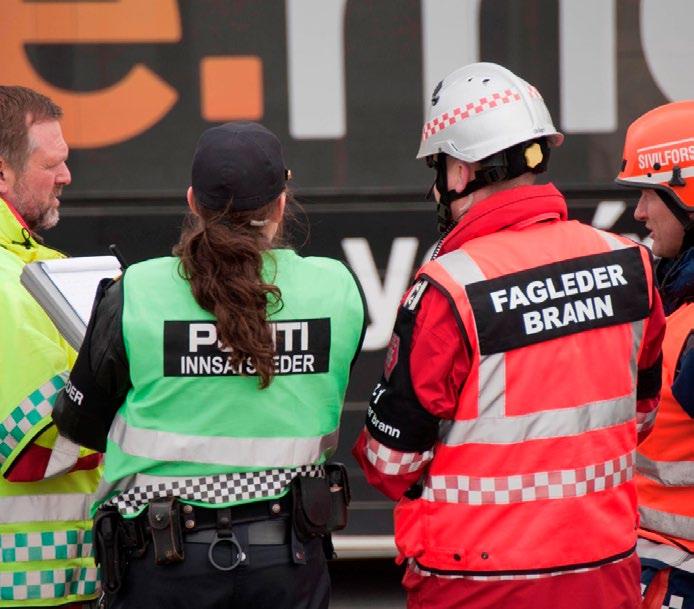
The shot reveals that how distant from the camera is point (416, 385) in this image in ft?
8.56

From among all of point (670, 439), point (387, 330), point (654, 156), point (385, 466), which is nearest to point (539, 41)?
point (387, 330)

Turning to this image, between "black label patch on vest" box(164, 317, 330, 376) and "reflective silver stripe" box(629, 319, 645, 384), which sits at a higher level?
"black label patch on vest" box(164, 317, 330, 376)

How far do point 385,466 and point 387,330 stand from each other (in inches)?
95.2

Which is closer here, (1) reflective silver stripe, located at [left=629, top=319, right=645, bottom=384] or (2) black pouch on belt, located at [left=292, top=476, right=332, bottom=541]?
(2) black pouch on belt, located at [left=292, top=476, right=332, bottom=541]

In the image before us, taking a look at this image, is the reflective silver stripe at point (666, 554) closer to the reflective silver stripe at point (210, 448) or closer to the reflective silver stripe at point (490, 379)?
the reflective silver stripe at point (490, 379)

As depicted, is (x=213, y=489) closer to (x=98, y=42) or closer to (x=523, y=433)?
(x=523, y=433)

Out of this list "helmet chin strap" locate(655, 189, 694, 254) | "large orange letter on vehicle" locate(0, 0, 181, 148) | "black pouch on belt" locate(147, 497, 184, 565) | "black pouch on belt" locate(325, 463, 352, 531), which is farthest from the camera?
"large orange letter on vehicle" locate(0, 0, 181, 148)

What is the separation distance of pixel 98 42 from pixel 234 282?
2.87 m

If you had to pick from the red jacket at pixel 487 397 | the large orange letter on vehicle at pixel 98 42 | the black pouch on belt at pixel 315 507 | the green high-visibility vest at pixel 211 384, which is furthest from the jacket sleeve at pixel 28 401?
the large orange letter on vehicle at pixel 98 42

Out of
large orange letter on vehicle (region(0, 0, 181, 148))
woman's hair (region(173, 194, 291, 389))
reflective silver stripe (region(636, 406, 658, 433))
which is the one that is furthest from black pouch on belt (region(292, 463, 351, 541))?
large orange letter on vehicle (region(0, 0, 181, 148))

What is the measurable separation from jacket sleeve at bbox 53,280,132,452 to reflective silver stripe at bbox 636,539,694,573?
1348 mm

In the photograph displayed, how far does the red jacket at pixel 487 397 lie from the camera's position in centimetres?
260

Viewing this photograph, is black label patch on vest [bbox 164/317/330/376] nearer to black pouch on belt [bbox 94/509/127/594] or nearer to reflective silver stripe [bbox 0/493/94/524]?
black pouch on belt [bbox 94/509/127/594]

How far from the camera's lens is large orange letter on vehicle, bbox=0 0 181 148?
508 centimetres
